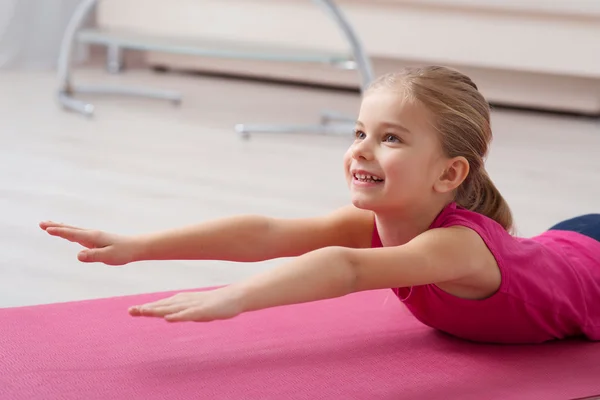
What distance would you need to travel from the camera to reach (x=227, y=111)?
11.3 ft

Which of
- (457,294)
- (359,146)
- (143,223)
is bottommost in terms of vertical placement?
(143,223)

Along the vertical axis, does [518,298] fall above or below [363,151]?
below

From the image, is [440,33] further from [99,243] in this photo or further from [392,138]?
[99,243]

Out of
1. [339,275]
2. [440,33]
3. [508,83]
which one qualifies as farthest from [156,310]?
[508,83]

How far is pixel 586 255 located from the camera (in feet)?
4.44

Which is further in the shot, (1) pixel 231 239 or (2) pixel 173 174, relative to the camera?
(2) pixel 173 174

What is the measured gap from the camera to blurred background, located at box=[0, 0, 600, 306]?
1938 millimetres

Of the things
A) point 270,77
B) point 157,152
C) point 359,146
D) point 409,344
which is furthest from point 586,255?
point 270,77

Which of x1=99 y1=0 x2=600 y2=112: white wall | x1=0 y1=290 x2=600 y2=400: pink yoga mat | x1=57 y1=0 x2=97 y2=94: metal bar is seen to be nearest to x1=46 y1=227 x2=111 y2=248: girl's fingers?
x1=0 y1=290 x2=600 y2=400: pink yoga mat

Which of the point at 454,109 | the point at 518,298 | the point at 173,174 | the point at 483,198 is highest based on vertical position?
the point at 454,109

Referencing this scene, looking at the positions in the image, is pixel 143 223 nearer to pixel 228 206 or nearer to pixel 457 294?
pixel 228 206

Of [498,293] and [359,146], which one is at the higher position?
[359,146]

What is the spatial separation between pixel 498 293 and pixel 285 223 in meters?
0.31

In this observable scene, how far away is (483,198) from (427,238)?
0.60ft
